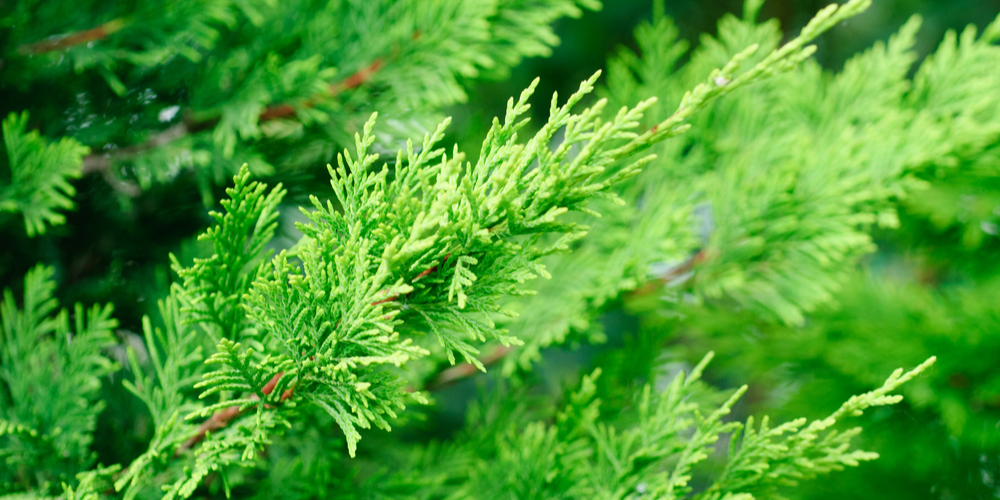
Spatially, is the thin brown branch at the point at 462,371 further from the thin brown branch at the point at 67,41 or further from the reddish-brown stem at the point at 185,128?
the thin brown branch at the point at 67,41

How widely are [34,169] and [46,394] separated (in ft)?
1.19

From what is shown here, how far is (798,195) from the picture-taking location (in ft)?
3.36

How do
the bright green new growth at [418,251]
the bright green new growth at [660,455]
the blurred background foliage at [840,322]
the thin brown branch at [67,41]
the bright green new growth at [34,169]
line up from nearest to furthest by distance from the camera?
the bright green new growth at [418,251] < the bright green new growth at [660,455] < the bright green new growth at [34,169] < the thin brown branch at [67,41] < the blurred background foliage at [840,322]

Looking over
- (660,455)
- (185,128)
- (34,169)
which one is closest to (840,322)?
(660,455)

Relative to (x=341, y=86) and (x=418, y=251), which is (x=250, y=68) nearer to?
(x=341, y=86)

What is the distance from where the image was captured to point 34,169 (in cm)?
85

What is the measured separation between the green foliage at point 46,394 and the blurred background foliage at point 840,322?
13cm

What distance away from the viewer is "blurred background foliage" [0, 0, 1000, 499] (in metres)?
1.09

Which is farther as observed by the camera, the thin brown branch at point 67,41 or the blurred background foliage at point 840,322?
the blurred background foliage at point 840,322

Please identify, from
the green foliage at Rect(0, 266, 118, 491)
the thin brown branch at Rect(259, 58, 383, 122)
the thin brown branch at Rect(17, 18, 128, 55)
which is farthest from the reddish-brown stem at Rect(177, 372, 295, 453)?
the thin brown branch at Rect(17, 18, 128, 55)

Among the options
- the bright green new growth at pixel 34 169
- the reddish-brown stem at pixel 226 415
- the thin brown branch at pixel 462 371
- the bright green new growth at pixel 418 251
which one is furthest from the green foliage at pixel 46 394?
the thin brown branch at pixel 462 371

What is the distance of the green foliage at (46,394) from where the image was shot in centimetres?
75

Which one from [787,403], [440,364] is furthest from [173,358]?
[787,403]

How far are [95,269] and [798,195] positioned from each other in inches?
58.1
